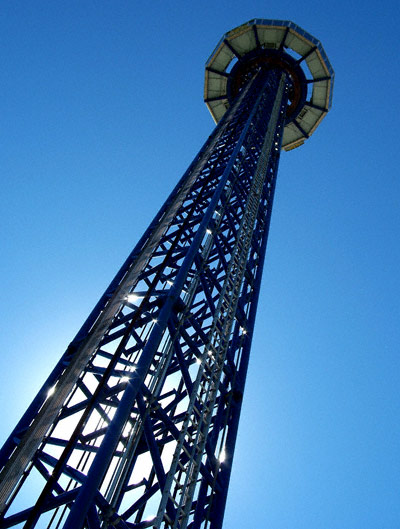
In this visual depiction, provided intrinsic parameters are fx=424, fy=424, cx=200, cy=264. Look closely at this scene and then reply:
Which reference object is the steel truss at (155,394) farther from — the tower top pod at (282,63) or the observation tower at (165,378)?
the tower top pod at (282,63)

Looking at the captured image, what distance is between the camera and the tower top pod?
20781 mm

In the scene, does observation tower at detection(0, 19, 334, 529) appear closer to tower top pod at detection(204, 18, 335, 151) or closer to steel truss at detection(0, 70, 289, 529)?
steel truss at detection(0, 70, 289, 529)

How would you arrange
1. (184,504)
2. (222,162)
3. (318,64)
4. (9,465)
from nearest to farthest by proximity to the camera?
(184,504), (9,465), (222,162), (318,64)

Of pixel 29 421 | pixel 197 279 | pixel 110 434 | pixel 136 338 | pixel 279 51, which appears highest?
pixel 279 51

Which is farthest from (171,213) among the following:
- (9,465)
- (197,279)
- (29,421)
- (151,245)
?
(9,465)

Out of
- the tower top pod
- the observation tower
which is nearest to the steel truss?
the observation tower

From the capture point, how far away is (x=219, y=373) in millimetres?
7047

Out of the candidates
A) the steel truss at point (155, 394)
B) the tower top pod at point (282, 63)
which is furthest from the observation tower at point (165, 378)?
the tower top pod at point (282, 63)

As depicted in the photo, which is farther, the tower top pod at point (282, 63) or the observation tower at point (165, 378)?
the tower top pod at point (282, 63)

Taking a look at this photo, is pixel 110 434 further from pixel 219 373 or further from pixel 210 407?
pixel 219 373

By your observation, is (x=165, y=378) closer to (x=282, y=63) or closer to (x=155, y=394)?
(x=155, y=394)

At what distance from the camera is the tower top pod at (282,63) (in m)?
20.8

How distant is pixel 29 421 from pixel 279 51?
66.7 ft

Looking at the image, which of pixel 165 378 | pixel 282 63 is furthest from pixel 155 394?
pixel 282 63
